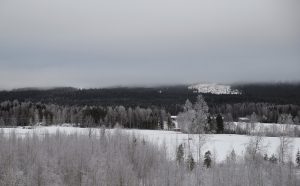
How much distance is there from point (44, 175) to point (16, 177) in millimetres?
3114

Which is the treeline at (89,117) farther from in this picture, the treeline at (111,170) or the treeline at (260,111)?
the treeline at (111,170)

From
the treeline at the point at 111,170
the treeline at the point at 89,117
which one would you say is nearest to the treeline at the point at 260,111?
the treeline at the point at 89,117

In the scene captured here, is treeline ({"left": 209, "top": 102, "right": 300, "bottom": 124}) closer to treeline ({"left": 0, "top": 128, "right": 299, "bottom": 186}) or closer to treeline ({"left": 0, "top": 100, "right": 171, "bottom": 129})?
treeline ({"left": 0, "top": 100, "right": 171, "bottom": 129})

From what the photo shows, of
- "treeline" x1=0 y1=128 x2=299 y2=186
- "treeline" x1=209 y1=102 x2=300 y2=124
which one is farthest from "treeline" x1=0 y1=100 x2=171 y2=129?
"treeline" x1=0 y1=128 x2=299 y2=186

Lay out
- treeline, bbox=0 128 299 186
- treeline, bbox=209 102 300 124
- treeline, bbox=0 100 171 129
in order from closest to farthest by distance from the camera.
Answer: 1. treeline, bbox=0 128 299 186
2. treeline, bbox=0 100 171 129
3. treeline, bbox=209 102 300 124

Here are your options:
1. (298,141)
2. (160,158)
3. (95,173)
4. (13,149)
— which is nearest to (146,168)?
(160,158)

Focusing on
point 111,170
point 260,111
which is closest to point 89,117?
point 260,111

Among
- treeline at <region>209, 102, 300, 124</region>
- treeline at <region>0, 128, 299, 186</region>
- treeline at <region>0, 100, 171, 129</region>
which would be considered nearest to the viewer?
treeline at <region>0, 128, 299, 186</region>

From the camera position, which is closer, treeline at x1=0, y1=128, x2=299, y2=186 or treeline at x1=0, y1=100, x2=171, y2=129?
treeline at x1=0, y1=128, x2=299, y2=186

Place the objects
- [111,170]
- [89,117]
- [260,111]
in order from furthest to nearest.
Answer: [260,111] → [89,117] → [111,170]

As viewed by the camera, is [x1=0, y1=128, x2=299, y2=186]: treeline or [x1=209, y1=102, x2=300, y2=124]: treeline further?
[x1=209, y1=102, x2=300, y2=124]: treeline

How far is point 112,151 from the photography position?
146 ft

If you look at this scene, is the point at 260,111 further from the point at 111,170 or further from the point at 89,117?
the point at 111,170

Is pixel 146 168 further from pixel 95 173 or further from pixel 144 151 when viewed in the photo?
pixel 95 173
